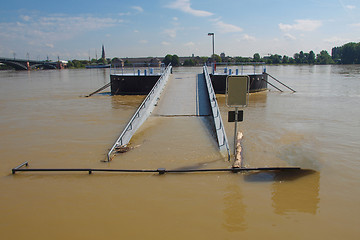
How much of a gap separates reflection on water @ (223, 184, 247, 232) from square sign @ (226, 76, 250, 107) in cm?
223

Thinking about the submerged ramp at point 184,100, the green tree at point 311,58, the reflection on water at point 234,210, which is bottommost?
the reflection on water at point 234,210

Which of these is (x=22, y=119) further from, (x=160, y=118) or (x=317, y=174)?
(x=317, y=174)

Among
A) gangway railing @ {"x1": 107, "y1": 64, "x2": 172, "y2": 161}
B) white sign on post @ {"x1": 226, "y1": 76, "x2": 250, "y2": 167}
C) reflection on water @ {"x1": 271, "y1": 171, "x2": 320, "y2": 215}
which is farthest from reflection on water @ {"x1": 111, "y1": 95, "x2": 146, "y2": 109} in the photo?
reflection on water @ {"x1": 271, "y1": 171, "x2": 320, "y2": 215}

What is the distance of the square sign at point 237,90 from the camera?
7.10m

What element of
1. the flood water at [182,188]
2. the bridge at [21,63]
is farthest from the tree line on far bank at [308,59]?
the flood water at [182,188]

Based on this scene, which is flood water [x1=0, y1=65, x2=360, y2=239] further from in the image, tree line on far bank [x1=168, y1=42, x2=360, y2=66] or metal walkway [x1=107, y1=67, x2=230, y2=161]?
tree line on far bank [x1=168, y1=42, x2=360, y2=66]

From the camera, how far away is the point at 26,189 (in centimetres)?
618

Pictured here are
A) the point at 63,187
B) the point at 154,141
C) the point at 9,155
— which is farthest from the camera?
the point at 154,141

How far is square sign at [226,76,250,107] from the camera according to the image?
7098 millimetres

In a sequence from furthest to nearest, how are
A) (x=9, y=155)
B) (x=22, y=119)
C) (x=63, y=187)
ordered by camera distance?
(x=22, y=119)
(x=9, y=155)
(x=63, y=187)

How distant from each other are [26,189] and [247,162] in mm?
5426

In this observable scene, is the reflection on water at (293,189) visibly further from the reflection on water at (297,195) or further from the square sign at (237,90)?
the square sign at (237,90)

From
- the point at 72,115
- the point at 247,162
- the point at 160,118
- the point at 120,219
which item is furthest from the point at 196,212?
the point at 72,115

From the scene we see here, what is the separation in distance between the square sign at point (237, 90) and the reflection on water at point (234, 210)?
2233mm
